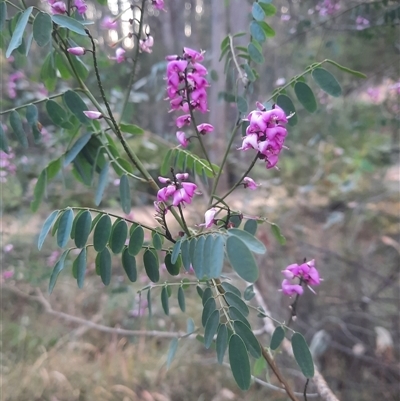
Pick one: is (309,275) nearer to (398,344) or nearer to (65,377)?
(398,344)

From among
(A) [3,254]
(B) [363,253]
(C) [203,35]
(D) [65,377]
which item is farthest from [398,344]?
(C) [203,35]

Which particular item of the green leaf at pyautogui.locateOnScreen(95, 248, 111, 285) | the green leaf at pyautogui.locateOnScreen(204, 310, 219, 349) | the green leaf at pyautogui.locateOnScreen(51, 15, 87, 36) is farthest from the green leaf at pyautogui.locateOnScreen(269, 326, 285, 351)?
the green leaf at pyautogui.locateOnScreen(51, 15, 87, 36)

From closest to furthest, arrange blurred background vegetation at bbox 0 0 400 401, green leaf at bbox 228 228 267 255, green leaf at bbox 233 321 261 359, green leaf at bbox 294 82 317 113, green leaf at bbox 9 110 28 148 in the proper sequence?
green leaf at bbox 228 228 267 255 < green leaf at bbox 233 321 261 359 < green leaf at bbox 294 82 317 113 < green leaf at bbox 9 110 28 148 < blurred background vegetation at bbox 0 0 400 401

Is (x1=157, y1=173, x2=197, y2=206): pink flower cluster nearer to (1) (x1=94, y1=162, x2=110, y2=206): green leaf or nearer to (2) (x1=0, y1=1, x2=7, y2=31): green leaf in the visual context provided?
(1) (x1=94, y1=162, x2=110, y2=206): green leaf

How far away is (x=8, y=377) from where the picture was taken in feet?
7.31

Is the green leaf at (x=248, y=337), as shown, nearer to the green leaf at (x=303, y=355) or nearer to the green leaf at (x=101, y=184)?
the green leaf at (x=303, y=355)

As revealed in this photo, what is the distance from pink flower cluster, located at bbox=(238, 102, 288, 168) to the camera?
51 cm

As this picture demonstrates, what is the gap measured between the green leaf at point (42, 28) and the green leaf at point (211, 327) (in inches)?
17.9

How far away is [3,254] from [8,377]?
2.42ft

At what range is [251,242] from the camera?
453mm

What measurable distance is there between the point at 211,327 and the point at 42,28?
49 cm

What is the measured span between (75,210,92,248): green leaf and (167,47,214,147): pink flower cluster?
221mm

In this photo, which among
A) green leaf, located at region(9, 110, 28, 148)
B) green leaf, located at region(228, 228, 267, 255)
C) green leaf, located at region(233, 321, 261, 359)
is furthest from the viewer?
green leaf, located at region(9, 110, 28, 148)

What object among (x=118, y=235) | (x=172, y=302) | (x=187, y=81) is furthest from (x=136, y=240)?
(x=172, y=302)
